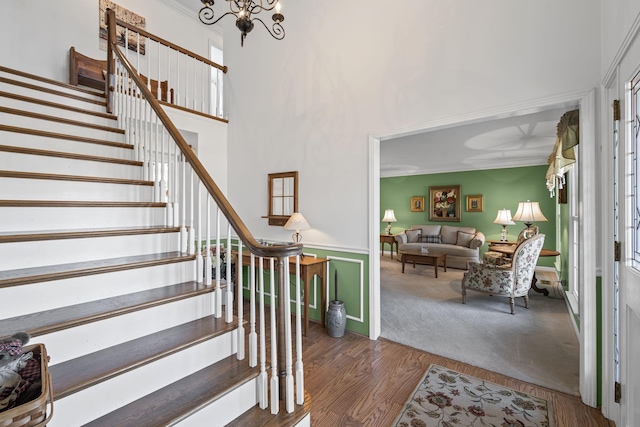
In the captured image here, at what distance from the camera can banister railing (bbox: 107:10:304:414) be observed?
156cm

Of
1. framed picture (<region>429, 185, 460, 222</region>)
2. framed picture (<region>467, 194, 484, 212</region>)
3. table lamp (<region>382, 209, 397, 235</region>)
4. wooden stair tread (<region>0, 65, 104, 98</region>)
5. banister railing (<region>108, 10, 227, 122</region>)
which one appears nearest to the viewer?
wooden stair tread (<region>0, 65, 104, 98</region>)

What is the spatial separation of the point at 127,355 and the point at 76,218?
1133 mm

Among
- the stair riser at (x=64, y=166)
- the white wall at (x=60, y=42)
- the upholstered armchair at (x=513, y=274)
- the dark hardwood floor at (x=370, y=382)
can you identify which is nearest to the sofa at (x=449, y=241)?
the upholstered armchair at (x=513, y=274)

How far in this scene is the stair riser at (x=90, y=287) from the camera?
1423 mm

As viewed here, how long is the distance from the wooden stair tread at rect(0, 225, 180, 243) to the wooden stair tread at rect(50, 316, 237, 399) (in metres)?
0.74

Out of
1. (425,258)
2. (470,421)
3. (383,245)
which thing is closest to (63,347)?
(470,421)

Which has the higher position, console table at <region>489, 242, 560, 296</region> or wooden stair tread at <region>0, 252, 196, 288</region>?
wooden stair tread at <region>0, 252, 196, 288</region>

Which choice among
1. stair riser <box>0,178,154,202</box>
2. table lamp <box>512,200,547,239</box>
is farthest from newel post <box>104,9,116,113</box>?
table lamp <box>512,200,547,239</box>

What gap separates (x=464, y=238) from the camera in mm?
6918

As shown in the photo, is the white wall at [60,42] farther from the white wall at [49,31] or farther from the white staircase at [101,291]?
the white staircase at [101,291]

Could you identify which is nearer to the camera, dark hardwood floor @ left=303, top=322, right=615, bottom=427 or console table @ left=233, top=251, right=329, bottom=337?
dark hardwood floor @ left=303, top=322, right=615, bottom=427

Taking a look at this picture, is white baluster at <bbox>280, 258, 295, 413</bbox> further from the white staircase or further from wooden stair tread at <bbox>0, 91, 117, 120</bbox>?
wooden stair tread at <bbox>0, 91, 117, 120</bbox>

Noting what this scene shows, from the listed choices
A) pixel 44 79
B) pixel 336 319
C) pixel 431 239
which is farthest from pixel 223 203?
pixel 431 239

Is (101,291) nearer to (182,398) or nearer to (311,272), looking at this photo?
(182,398)
